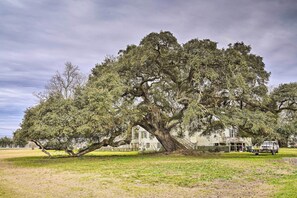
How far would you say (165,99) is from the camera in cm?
2900

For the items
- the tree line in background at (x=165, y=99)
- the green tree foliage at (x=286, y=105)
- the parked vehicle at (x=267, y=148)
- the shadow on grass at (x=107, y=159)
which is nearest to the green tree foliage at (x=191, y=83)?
the tree line in background at (x=165, y=99)

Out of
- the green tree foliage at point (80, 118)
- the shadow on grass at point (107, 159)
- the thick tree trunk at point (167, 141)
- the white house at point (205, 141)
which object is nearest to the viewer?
the shadow on grass at point (107, 159)

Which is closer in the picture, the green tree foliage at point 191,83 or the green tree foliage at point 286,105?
the green tree foliage at point 191,83

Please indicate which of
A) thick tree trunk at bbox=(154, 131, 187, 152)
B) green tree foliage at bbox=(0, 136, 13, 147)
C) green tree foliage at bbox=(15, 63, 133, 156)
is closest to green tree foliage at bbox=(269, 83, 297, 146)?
thick tree trunk at bbox=(154, 131, 187, 152)

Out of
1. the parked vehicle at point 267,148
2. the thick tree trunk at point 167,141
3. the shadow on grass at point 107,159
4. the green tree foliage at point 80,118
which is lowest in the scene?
the shadow on grass at point 107,159

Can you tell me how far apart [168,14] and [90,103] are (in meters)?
10.3

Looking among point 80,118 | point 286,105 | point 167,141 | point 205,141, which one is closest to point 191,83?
point 167,141

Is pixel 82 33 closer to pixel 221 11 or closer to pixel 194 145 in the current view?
pixel 221 11

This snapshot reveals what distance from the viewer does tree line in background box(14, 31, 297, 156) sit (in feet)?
72.9

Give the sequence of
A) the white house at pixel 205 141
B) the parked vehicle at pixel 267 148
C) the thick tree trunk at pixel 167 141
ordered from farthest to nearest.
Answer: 1. the white house at pixel 205 141
2. the parked vehicle at pixel 267 148
3. the thick tree trunk at pixel 167 141

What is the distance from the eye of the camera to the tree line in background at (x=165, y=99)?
22.2 m

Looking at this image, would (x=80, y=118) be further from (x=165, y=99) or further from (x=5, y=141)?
(x=5, y=141)

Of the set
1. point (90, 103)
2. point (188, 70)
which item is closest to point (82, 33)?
point (90, 103)

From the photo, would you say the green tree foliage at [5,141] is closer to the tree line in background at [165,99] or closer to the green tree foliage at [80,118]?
the tree line in background at [165,99]
